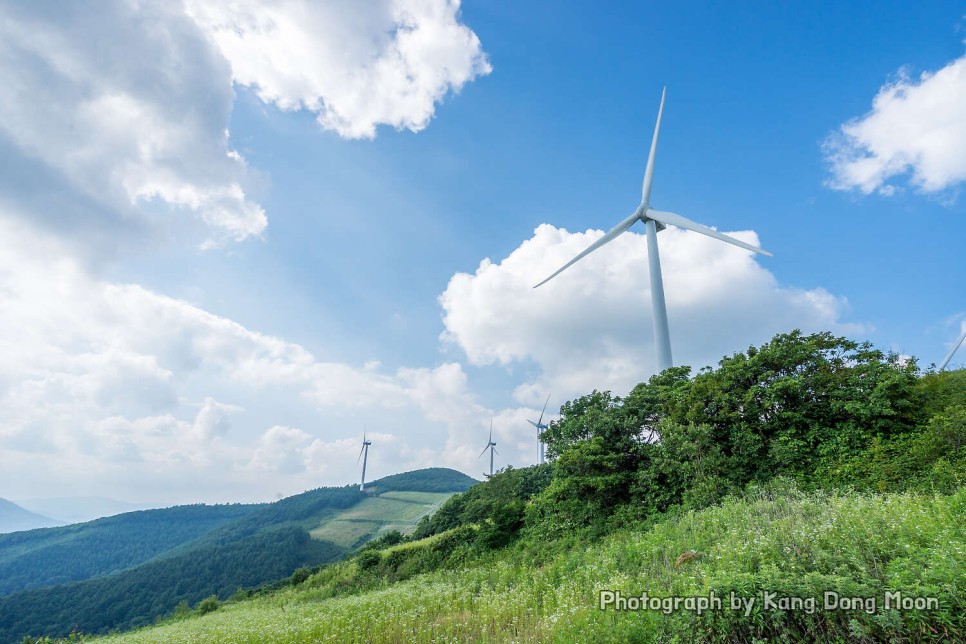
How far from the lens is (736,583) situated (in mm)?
6691

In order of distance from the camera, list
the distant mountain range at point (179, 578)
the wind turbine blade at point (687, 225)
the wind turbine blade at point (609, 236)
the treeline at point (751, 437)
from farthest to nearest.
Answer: the distant mountain range at point (179, 578), the wind turbine blade at point (609, 236), the wind turbine blade at point (687, 225), the treeline at point (751, 437)

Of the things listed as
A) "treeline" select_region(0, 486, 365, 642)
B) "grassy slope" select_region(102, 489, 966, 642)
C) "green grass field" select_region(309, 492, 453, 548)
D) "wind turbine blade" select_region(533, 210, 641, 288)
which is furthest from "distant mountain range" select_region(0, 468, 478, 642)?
"grassy slope" select_region(102, 489, 966, 642)

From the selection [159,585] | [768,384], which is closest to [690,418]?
[768,384]

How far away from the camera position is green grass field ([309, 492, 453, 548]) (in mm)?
142238

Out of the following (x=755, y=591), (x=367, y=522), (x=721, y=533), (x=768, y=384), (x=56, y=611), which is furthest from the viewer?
(x=367, y=522)

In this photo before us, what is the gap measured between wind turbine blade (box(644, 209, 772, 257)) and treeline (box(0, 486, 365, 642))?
114 meters

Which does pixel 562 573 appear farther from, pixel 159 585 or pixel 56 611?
pixel 56 611

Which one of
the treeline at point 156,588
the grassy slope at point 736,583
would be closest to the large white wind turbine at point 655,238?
the grassy slope at point 736,583

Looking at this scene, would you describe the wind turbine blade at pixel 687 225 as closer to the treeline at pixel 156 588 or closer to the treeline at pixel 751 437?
the treeline at pixel 751 437

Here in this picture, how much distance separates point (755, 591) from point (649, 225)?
36871 millimetres

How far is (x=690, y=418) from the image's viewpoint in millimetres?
24750

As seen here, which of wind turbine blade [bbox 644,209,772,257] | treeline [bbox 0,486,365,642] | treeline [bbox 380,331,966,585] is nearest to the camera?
treeline [bbox 380,331,966,585]

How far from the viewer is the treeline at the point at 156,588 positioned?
318ft

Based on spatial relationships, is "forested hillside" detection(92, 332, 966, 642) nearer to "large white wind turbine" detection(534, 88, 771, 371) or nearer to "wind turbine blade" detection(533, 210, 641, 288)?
"large white wind turbine" detection(534, 88, 771, 371)
